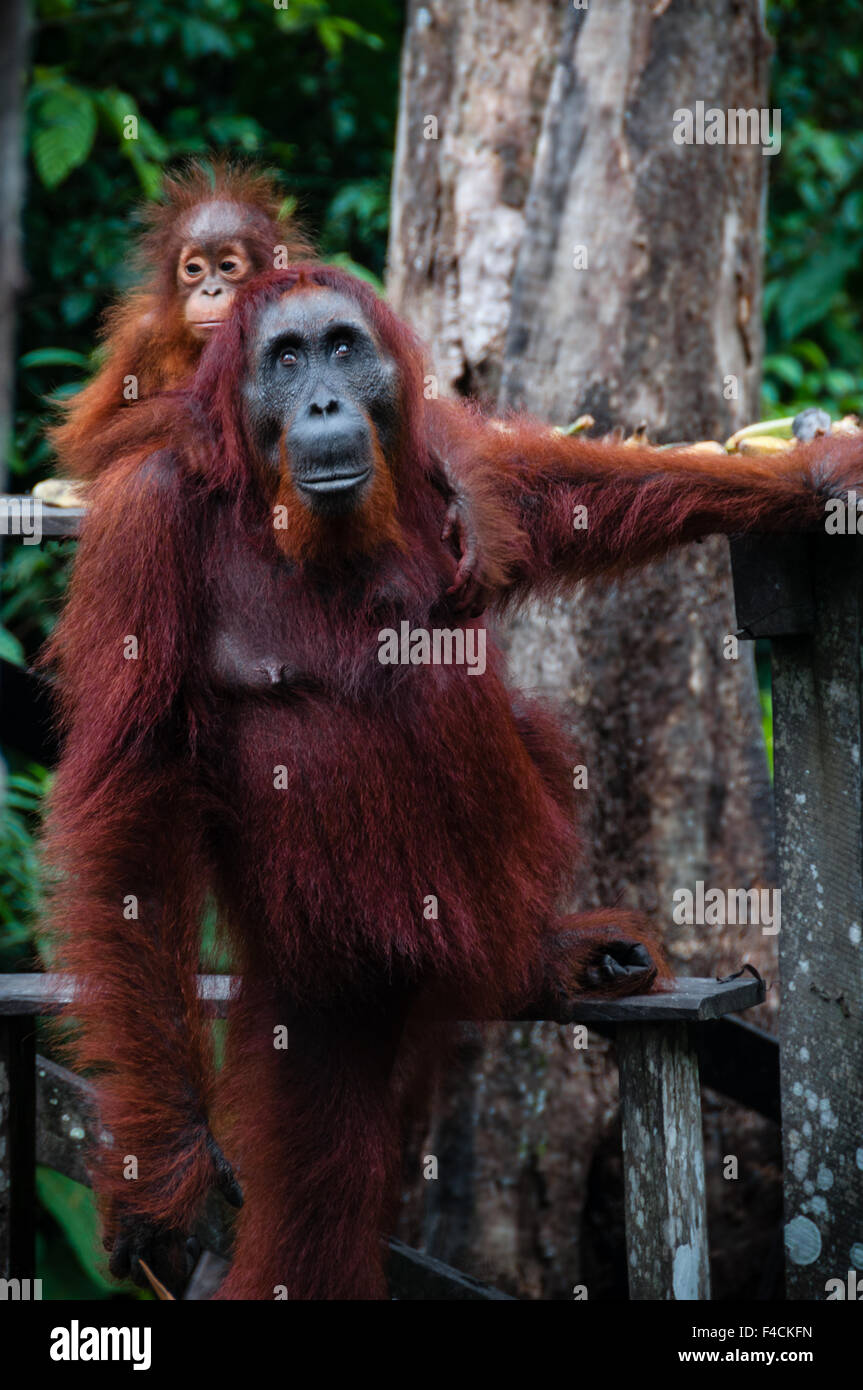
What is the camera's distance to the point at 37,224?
5930mm

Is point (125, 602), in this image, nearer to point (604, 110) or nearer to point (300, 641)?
point (300, 641)

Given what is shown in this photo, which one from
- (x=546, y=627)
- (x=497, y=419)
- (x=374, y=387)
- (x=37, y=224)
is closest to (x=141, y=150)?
(x=37, y=224)

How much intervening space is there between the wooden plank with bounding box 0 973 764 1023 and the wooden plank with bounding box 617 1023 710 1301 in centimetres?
7

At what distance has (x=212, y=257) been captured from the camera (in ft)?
12.6

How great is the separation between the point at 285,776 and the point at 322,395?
0.64 metres

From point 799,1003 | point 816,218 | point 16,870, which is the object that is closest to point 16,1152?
point 16,870

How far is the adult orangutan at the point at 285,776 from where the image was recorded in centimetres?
242

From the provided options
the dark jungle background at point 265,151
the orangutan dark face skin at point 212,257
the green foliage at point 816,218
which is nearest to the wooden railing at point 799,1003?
the orangutan dark face skin at point 212,257

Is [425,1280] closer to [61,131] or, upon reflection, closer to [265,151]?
[61,131]

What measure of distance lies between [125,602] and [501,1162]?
7.37 feet

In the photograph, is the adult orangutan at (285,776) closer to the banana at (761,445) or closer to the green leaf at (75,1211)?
the banana at (761,445)

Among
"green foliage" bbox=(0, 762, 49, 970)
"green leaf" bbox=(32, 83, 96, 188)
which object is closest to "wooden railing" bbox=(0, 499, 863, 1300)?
"green foliage" bbox=(0, 762, 49, 970)

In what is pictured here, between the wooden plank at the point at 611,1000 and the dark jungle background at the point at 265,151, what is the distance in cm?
171

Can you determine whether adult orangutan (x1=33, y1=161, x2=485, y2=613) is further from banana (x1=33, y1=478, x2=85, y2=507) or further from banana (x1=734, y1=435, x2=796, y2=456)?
banana (x1=734, y1=435, x2=796, y2=456)
